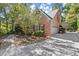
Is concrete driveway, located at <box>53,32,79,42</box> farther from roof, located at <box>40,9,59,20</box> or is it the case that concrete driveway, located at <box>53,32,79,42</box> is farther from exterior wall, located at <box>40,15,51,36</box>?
roof, located at <box>40,9,59,20</box>

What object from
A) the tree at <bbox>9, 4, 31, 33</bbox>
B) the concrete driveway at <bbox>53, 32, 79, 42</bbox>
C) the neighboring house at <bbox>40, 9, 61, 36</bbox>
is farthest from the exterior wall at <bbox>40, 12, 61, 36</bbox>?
the tree at <bbox>9, 4, 31, 33</bbox>

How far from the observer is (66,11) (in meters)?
4.70

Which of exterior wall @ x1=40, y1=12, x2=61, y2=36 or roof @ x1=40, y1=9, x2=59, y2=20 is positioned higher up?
roof @ x1=40, y1=9, x2=59, y2=20

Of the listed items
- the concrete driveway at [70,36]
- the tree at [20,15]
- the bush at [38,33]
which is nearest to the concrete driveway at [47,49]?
the concrete driveway at [70,36]

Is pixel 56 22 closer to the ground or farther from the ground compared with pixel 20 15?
closer to the ground

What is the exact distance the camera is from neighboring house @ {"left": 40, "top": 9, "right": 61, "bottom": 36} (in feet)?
15.4

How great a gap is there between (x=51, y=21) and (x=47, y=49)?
55cm

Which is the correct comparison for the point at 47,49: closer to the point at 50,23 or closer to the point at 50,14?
the point at 50,23

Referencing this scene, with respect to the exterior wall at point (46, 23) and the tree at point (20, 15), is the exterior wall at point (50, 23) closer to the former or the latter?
the exterior wall at point (46, 23)

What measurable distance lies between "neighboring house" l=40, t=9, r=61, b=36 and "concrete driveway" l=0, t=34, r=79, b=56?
0.18 meters

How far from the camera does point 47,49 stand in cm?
466

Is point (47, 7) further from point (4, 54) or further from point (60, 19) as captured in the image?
point (4, 54)

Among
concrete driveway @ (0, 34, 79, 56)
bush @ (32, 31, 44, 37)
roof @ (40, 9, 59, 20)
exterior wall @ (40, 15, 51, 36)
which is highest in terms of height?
roof @ (40, 9, 59, 20)

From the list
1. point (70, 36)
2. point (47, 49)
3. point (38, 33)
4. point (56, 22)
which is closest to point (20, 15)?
point (38, 33)
